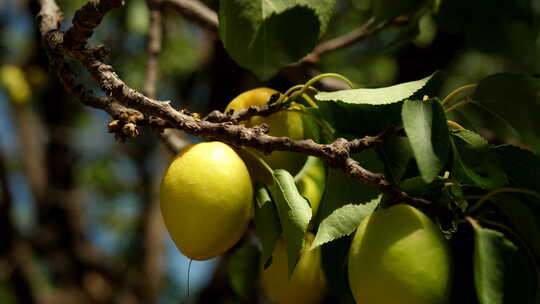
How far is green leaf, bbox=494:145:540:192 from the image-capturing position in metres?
0.55

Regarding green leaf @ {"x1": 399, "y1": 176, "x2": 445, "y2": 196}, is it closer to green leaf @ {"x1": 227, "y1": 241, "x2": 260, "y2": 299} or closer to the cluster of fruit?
the cluster of fruit

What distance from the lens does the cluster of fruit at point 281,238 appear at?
1.67 feet

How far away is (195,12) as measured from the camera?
1053 millimetres

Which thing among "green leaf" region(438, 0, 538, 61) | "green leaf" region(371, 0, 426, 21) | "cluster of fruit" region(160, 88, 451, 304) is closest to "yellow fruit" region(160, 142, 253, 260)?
"cluster of fruit" region(160, 88, 451, 304)

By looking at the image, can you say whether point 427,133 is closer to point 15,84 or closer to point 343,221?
point 343,221

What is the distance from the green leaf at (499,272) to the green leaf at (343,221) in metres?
0.13

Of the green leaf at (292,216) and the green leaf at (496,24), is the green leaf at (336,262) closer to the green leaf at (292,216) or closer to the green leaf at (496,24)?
the green leaf at (292,216)

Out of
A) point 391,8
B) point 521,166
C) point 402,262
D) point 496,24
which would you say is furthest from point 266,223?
point 496,24

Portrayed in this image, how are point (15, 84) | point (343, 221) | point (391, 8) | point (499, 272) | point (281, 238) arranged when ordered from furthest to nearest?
1. point (15, 84)
2. point (391, 8)
3. point (281, 238)
4. point (343, 221)
5. point (499, 272)

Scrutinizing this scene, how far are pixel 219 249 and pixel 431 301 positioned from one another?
222 mm

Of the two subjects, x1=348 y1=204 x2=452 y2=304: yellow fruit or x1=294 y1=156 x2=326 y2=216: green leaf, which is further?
x1=294 y1=156 x2=326 y2=216: green leaf

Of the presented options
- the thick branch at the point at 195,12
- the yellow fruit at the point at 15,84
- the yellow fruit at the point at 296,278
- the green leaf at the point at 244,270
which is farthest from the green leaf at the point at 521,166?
the yellow fruit at the point at 15,84

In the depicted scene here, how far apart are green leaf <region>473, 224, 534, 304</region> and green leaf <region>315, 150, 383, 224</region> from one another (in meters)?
0.14

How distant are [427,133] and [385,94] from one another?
0.32 ft
